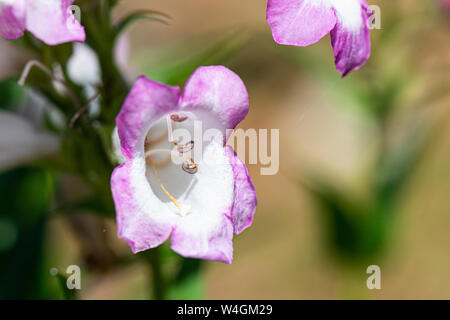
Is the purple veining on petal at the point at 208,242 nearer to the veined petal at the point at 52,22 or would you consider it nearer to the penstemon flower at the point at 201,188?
the penstemon flower at the point at 201,188

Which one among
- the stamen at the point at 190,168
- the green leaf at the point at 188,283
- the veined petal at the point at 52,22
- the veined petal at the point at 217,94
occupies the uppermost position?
the veined petal at the point at 52,22

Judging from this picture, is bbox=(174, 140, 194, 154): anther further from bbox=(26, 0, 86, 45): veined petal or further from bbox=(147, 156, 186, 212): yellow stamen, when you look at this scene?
bbox=(26, 0, 86, 45): veined petal

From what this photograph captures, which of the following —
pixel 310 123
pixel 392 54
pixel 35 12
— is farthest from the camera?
pixel 310 123

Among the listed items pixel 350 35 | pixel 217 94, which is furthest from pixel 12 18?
pixel 350 35

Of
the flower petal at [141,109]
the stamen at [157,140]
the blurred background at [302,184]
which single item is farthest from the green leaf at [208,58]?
the flower petal at [141,109]

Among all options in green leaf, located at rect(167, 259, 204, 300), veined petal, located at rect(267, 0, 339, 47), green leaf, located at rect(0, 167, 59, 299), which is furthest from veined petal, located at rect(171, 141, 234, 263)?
green leaf, located at rect(0, 167, 59, 299)

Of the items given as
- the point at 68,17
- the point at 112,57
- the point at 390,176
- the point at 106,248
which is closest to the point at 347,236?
the point at 390,176

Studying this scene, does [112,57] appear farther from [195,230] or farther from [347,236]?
[347,236]
